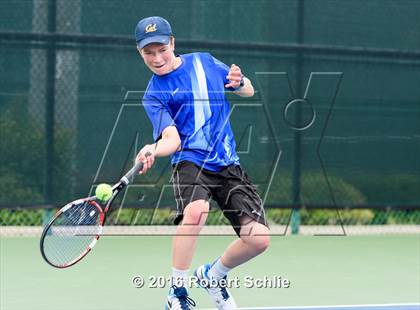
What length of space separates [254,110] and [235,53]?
51 centimetres

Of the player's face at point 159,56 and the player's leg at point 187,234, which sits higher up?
the player's face at point 159,56

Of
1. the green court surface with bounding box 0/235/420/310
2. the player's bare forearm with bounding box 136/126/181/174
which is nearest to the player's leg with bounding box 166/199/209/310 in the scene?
the player's bare forearm with bounding box 136/126/181/174

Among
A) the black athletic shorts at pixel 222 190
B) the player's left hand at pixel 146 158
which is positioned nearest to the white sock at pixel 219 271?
the black athletic shorts at pixel 222 190

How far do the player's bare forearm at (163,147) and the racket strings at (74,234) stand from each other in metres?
0.37

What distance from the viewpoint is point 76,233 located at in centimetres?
514

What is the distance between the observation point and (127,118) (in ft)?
28.3

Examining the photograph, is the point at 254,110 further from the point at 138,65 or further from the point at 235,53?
the point at 138,65

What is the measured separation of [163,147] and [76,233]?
0.60 m

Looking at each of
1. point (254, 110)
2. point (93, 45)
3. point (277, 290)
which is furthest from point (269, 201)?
point (277, 290)

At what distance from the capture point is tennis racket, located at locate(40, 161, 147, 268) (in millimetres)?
4945

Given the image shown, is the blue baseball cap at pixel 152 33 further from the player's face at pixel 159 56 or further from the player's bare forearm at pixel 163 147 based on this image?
the player's bare forearm at pixel 163 147

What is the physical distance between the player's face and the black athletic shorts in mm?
495

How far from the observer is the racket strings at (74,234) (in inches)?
196

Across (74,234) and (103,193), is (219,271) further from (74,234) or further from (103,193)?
(103,193)
